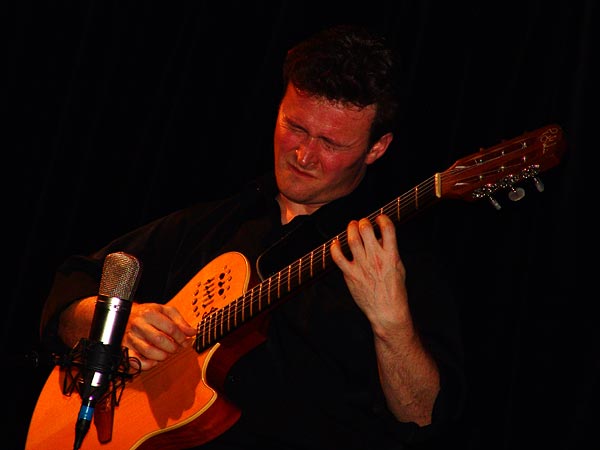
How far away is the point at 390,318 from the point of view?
6.40 ft

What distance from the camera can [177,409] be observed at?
6.86 feet

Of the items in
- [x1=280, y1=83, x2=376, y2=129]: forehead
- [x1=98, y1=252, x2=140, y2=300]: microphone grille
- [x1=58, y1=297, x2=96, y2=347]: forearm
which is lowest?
[x1=58, y1=297, x2=96, y2=347]: forearm

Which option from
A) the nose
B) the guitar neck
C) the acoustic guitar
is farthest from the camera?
the nose

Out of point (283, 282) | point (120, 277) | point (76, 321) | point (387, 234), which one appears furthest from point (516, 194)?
point (76, 321)

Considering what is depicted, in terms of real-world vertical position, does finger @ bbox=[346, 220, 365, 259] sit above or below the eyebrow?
below

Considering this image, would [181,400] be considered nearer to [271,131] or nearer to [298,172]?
[298,172]

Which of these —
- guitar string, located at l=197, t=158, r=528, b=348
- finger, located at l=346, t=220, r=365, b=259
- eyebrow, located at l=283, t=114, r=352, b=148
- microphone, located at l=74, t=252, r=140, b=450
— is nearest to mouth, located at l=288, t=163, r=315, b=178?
eyebrow, located at l=283, t=114, r=352, b=148

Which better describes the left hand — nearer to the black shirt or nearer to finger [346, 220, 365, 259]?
finger [346, 220, 365, 259]

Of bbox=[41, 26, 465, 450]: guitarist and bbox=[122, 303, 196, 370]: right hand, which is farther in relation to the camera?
bbox=[122, 303, 196, 370]: right hand

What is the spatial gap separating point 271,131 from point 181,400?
1510mm

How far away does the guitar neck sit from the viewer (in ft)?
6.69

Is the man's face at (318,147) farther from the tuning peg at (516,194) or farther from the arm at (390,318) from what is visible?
the tuning peg at (516,194)

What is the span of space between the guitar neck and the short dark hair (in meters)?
0.45

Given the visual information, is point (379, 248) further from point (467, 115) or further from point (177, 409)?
point (467, 115)
